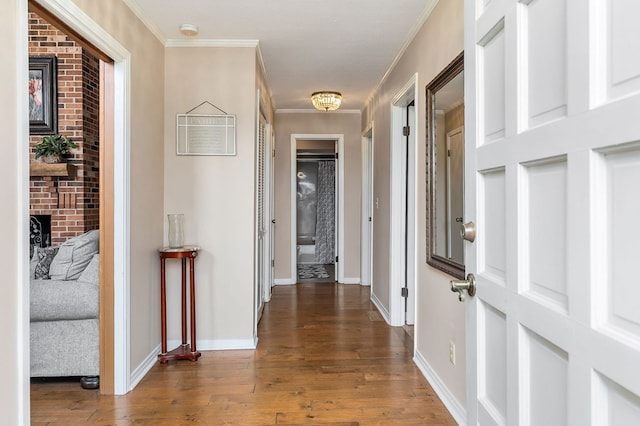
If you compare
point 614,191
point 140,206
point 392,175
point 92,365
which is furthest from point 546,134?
point 392,175

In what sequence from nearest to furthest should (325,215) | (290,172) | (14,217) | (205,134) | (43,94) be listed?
1. (14,217)
2. (205,134)
3. (43,94)
4. (290,172)
5. (325,215)

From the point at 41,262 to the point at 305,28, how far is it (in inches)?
96.6

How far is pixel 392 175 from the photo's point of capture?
3.77 metres

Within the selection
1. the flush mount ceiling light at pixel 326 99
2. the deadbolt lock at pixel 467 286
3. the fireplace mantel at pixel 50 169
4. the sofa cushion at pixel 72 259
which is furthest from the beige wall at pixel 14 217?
the flush mount ceiling light at pixel 326 99

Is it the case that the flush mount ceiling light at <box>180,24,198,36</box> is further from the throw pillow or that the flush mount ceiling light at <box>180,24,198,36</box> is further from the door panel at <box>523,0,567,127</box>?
the door panel at <box>523,0,567,127</box>

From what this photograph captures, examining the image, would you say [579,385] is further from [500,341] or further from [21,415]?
[21,415]

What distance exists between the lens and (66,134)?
3.86m

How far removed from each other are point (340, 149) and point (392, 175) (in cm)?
205

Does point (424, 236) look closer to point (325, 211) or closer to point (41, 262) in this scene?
point (41, 262)

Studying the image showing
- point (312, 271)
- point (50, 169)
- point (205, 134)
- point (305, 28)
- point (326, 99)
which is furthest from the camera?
point (312, 271)

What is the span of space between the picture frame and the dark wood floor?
2.44 meters

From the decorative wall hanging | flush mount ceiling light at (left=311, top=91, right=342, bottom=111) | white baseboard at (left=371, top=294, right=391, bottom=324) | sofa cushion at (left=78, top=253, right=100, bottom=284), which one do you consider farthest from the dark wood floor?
flush mount ceiling light at (left=311, top=91, right=342, bottom=111)

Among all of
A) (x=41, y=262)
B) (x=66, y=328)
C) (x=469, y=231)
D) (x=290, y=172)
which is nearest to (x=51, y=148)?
(x=41, y=262)

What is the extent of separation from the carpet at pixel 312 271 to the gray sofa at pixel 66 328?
392 centimetres
